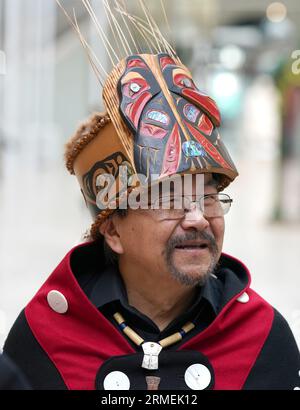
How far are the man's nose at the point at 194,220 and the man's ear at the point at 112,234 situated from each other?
22 cm

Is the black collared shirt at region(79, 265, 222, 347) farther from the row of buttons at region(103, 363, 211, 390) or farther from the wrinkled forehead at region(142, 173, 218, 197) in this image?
the wrinkled forehead at region(142, 173, 218, 197)

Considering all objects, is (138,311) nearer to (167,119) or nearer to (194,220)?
(194,220)

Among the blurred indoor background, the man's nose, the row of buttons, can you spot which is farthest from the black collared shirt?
the blurred indoor background

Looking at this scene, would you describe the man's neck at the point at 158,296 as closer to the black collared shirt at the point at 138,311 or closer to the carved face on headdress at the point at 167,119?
the black collared shirt at the point at 138,311

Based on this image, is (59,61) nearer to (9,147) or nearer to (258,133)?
(9,147)

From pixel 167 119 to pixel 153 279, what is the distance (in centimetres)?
43

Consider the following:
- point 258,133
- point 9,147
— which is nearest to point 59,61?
point 9,147

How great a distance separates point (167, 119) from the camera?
215cm

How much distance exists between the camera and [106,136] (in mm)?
2199

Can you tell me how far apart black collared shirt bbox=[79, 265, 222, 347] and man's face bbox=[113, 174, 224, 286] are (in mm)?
137

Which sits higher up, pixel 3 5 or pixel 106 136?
pixel 3 5

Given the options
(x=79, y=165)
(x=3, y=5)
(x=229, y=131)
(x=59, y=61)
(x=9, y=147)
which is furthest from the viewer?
(x=229, y=131)

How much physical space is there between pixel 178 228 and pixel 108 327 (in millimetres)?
320

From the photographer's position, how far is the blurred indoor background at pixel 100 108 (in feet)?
21.0
